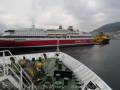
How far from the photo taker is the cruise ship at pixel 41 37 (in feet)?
240

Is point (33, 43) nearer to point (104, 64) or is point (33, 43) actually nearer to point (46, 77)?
point (104, 64)

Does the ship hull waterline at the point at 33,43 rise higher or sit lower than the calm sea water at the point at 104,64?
higher

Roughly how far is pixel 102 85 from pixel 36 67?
182 inches

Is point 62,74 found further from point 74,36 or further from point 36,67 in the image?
point 74,36

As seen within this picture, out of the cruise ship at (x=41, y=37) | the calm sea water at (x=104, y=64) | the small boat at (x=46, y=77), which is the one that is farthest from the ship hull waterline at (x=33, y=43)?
the small boat at (x=46, y=77)

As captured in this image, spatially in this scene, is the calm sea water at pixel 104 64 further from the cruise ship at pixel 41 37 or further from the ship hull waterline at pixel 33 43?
the cruise ship at pixel 41 37

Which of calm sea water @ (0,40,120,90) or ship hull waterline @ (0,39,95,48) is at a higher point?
ship hull waterline @ (0,39,95,48)

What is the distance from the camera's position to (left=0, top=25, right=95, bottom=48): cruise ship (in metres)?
73.1

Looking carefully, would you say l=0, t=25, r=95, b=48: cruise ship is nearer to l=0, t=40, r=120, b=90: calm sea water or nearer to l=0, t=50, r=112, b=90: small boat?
l=0, t=40, r=120, b=90: calm sea water

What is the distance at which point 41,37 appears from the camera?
80125mm

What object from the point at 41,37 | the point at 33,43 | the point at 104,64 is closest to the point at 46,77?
the point at 104,64

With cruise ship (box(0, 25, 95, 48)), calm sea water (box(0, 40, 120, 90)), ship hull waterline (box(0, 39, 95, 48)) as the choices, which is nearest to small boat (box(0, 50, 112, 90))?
calm sea water (box(0, 40, 120, 90))

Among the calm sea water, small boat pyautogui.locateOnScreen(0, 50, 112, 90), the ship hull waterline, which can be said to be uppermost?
small boat pyautogui.locateOnScreen(0, 50, 112, 90)

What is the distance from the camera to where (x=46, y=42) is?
264 ft
